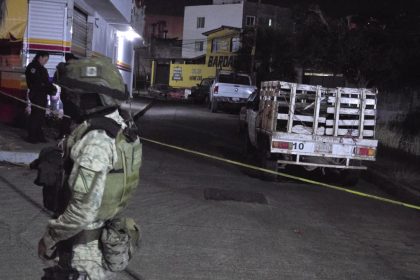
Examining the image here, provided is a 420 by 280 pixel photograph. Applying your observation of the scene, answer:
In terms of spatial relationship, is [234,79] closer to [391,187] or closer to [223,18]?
[391,187]

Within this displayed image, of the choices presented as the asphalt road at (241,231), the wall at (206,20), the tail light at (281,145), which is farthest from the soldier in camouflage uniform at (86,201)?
the wall at (206,20)

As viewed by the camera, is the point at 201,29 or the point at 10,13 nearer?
the point at 10,13

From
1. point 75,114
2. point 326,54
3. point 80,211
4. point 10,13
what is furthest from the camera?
point 326,54

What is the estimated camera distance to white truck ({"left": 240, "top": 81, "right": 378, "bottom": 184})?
9.18 metres

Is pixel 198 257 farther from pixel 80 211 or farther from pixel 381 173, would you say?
pixel 381 173

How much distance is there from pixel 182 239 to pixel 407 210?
4109 mm

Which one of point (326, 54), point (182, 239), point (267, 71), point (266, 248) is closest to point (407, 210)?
point (266, 248)

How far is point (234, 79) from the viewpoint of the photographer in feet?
88.2

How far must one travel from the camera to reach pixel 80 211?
7.84 ft

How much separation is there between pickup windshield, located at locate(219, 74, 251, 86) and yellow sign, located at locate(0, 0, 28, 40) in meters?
14.4

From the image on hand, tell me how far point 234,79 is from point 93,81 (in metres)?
24.5

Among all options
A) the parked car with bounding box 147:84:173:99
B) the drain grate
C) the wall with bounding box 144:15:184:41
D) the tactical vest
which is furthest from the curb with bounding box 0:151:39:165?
the wall with bounding box 144:15:184:41

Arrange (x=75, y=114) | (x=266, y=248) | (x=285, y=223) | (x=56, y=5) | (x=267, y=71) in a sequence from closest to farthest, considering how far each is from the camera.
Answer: (x=75, y=114) < (x=266, y=248) < (x=285, y=223) < (x=56, y=5) < (x=267, y=71)

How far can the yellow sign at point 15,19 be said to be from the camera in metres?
12.8
